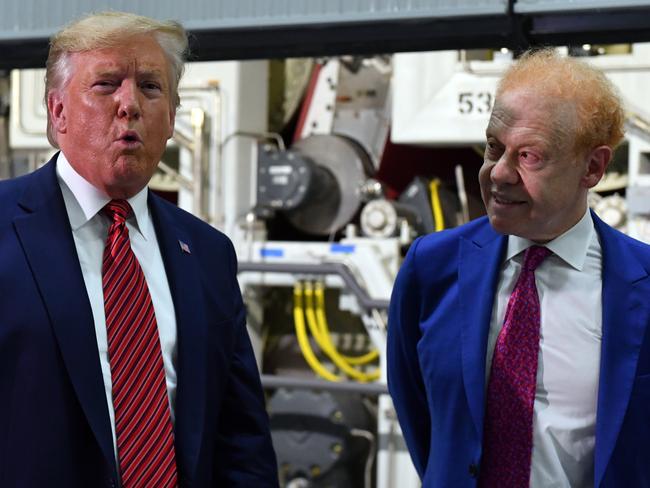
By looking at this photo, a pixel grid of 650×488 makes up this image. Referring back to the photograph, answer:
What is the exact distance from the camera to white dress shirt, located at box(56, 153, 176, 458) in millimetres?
1600

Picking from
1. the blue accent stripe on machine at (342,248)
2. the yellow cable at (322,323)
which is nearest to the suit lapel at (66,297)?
the blue accent stripe on machine at (342,248)

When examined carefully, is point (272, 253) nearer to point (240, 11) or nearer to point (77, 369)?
point (240, 11)

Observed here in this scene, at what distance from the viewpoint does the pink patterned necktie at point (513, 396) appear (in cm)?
162

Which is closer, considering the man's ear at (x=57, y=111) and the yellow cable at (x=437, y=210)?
the man's ear at (x=57, y=111)

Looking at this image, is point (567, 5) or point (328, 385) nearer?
point (567, 5)

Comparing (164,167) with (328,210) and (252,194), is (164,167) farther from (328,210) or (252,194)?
(328,210)

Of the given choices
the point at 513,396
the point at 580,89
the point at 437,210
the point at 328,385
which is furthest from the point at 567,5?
the point at 437,210

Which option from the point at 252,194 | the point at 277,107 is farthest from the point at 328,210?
the point at 277,107

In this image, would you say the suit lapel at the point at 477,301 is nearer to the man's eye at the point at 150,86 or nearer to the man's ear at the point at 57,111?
the man's eye at the point at 150,86

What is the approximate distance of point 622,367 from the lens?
162cm

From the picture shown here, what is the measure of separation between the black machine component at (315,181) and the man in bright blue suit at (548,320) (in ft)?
9.93

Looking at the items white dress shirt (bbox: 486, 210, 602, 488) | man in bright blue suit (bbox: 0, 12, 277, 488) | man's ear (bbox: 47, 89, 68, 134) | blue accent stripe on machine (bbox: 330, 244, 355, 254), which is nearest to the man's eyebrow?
man in bright blue suit (bbox: 0, 12, 277, 488)

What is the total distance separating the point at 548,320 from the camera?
1667 millimetres

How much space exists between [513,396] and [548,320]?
126 mm
